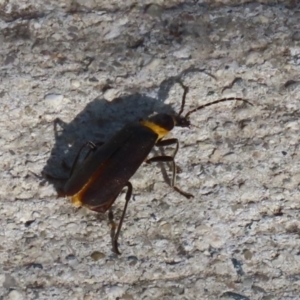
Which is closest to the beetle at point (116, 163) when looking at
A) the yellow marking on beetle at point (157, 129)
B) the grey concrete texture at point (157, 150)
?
the yellow marking on beetle at point (157, 129)

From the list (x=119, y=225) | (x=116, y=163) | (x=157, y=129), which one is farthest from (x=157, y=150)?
(x=119, y=225)

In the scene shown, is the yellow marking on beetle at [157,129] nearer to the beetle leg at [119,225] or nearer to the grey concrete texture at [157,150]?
the grey concrete texture at [157,150]

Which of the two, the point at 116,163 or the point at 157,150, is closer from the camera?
the point at 116,163

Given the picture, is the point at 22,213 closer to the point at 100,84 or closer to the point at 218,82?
the point at 100,84

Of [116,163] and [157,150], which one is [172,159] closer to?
[157,150]

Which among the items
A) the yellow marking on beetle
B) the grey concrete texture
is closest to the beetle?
the yellow marking on beetle

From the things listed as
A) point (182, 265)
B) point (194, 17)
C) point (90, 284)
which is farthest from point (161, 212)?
point (194, 17)

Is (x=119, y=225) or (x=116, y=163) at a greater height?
(x=116, y=163)
